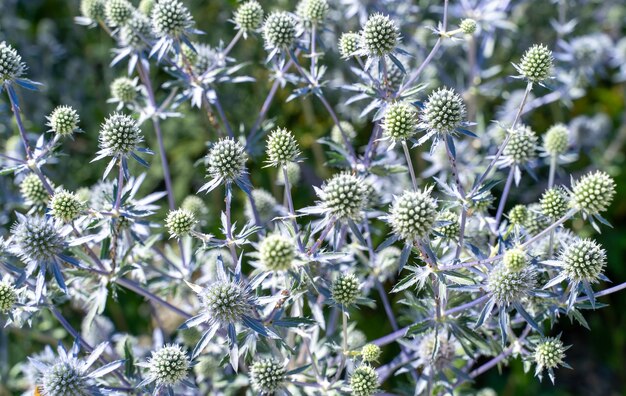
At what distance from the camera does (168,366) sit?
255 centimetres

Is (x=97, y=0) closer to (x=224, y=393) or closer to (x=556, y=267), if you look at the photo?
(x=224, y=393)

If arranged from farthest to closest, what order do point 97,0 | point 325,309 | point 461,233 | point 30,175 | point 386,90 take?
point 325,309 → point 97,0 → point 30,175 → point 386,90 → point 461,233

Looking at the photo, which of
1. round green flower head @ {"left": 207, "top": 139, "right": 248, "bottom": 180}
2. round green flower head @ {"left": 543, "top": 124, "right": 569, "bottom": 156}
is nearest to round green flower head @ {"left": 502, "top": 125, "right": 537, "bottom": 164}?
round green flower head @ {"left": 543, "top": 124, "right": 569, "bottom": 156}

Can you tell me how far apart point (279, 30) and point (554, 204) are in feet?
4.97

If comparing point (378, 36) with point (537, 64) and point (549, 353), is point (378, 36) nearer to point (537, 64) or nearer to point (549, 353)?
point (537, 64)

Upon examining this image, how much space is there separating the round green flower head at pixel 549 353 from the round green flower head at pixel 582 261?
0.31m

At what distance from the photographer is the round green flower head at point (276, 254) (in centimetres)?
225

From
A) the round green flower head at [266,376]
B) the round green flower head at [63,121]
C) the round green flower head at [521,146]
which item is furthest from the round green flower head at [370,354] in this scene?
the round green flower head at [63,121]

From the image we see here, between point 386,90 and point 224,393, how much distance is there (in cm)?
178

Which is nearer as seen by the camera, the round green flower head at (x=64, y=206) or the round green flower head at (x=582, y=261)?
the round green flower head at (x=582, y=261)

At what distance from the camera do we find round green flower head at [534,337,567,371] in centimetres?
258

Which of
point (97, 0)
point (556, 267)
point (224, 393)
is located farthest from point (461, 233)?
point (97, 0)

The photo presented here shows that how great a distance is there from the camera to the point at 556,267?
8.81ft

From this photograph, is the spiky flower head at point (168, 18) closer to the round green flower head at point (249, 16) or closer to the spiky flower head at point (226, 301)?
the round green flower head at point (249, 16)
